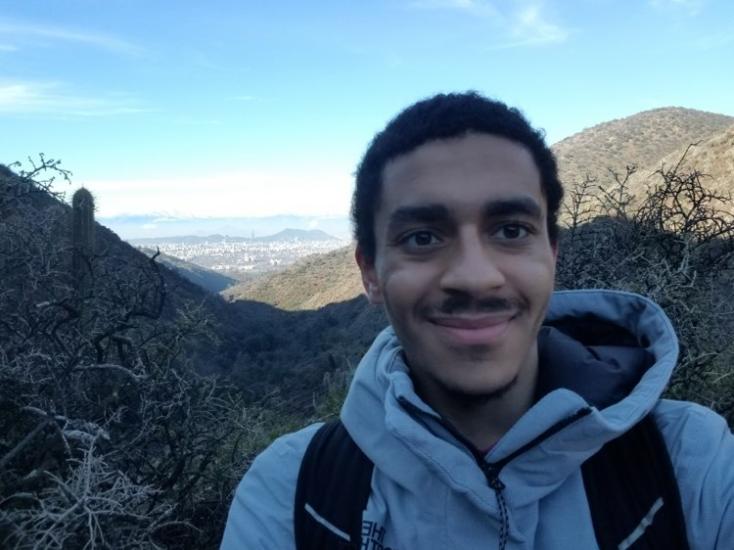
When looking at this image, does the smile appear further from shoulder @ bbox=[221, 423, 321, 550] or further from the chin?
shoulder @ bbox=[221, 423, 321, 550]

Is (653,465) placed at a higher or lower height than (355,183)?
lower

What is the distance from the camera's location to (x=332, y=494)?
147 cm

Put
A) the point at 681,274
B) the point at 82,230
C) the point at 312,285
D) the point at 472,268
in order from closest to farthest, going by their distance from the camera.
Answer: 1. the point at 472,268
2. the point at 681,274
3. the point at 82,230
4. the point at 312,285

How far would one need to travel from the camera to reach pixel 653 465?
1.37 m

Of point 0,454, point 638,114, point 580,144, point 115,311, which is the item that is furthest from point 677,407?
point 638,114

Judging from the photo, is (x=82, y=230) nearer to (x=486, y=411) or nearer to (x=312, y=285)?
(x=486, y=411)

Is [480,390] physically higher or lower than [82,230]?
lower

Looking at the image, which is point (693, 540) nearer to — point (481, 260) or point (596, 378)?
point (596, 378)

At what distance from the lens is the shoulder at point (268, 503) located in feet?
4.83

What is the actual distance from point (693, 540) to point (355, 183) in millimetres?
1224

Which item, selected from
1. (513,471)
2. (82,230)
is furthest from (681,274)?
(82,230)

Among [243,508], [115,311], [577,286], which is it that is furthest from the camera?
[115,311]

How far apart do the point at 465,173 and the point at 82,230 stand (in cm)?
969

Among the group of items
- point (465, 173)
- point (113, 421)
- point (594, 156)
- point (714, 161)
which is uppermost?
point (594, 156)
